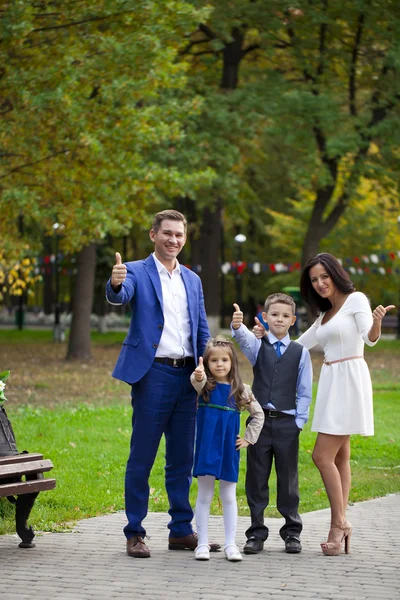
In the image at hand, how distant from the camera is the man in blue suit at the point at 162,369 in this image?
6.98 m

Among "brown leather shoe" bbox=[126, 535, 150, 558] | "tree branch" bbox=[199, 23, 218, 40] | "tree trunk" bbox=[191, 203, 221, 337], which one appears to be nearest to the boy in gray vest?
"brown leather shoe" bbox=[126, 535, 150, 558]

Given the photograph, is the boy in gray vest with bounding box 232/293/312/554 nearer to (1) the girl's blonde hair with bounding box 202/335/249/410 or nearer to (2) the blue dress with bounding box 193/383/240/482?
(1) the girl's blonde hair with bounding box 202/335/249/410

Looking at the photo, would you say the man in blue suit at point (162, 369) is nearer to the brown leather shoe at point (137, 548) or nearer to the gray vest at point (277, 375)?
the brown leather shoe at point (137, 548)

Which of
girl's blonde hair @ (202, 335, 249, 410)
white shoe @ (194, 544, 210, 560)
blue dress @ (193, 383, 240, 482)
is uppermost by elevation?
girl's blonde hair @ (202, 335, 249, 410)

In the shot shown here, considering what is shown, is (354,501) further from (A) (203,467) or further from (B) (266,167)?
(B) (266,167)

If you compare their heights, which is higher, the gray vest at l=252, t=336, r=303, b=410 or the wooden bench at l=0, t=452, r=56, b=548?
the gray vest at l=252, t=336, r=303, b=410

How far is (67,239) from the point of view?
2170 cm

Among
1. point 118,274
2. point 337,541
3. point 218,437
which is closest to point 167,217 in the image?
point 118,274

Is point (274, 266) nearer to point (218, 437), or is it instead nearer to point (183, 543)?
point (183, 543)

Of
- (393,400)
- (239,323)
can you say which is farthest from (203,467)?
(393,400)

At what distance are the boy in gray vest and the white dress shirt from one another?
0.33 meters

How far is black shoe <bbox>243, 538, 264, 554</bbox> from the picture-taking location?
22.7 ft

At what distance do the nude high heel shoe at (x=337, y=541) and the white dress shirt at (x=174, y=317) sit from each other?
1.47m

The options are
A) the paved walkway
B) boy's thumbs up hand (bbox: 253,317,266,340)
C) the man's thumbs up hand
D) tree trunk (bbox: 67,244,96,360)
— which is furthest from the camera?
tree trunk (bbox: 67,244,96,360)
